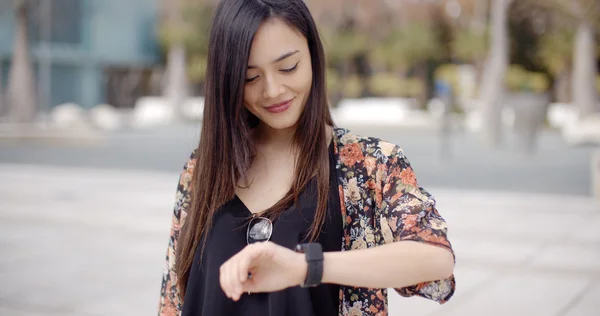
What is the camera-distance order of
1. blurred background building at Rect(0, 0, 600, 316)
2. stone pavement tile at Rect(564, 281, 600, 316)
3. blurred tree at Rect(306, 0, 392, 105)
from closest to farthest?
stone pavement tile at Rect(564, 281, 600, 316), blurred background building at Rect(0, 0, 600, 316), blurred tree at Rect(306, 0, 392, 105)

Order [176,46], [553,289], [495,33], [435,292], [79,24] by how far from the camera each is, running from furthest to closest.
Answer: [79,24]
[176,46]
[495,33]
[553,289]
[435,292]

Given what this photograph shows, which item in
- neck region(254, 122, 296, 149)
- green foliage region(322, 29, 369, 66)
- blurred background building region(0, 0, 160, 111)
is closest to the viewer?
neck region(254, 122, 296, 149)

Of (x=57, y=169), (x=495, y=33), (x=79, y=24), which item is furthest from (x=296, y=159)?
(x=79, y=24)

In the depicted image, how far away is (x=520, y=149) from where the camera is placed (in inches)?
659

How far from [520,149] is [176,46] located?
2160cm

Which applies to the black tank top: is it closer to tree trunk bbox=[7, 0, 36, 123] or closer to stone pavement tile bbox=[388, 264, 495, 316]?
stone pavement tile bbox=[388, 264, 495, 316]

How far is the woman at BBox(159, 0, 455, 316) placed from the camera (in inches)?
61.1

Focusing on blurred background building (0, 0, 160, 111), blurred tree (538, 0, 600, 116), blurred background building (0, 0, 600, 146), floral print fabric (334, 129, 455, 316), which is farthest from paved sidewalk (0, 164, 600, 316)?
blurred background building (0, 0, 160, 111)

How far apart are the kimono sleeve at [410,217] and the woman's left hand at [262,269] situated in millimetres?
239

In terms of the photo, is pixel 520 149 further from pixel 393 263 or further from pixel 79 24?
pixel 79 24

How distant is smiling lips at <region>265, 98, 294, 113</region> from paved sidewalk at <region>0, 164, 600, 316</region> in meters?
3.25

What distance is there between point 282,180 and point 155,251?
4.99 metres

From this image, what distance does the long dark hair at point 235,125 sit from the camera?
61.3 inches

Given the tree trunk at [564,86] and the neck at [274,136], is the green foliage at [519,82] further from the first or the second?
the neck at [274,136]
